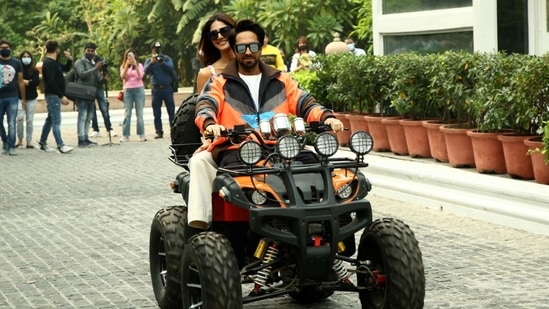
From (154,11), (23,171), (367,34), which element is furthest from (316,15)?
(23,171)

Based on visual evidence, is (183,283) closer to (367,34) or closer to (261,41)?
(261,41)

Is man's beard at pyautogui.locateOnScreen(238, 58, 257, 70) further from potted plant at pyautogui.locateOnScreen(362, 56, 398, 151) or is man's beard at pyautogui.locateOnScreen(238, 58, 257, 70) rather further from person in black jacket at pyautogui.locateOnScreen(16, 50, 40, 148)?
person in black jacket at pyautogui.locateOnScreen(16, 50, 40, 148)

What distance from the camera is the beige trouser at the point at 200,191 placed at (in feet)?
23.7

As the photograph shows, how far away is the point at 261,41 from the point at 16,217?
596cm

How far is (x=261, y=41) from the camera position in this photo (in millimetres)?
7617

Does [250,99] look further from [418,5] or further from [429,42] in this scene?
[418,5]

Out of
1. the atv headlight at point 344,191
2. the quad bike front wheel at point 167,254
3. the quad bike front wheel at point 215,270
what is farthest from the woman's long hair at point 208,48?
the quad bike front wheel at point 215,270

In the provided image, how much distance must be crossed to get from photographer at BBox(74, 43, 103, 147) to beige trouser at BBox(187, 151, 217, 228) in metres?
15.3

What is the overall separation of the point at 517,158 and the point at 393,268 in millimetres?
5499

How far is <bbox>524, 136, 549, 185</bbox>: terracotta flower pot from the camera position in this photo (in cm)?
1144

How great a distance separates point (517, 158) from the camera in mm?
12031

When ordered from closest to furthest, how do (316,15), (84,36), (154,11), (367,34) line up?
(367,34) < (316,15) < (154,11) < (84,36)

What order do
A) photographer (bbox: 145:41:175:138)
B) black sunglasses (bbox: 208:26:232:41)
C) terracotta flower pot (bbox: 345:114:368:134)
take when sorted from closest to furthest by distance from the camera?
black sunglasses (bbox: 208:26:232:41) < terracotta flower pot (bbox: 345:114:368:134) < photographer (bbox: 145:41:175:138)

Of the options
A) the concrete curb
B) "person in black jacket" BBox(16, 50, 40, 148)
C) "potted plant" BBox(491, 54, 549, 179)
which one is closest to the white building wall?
the concrete curb
